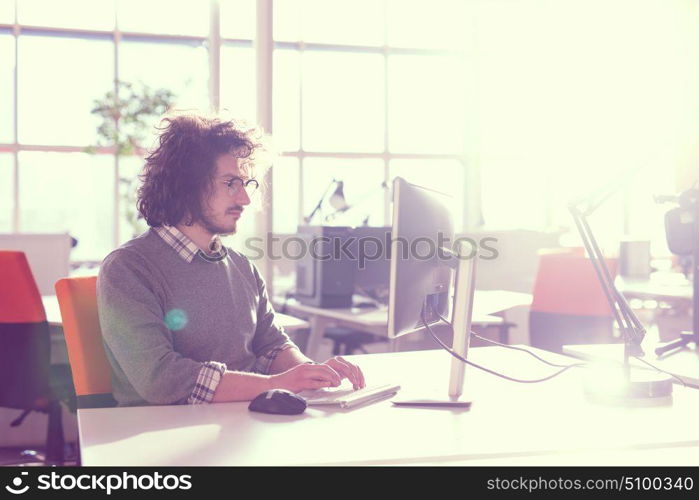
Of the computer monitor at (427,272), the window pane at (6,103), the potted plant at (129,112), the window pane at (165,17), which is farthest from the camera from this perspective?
the window pane at (165,17)

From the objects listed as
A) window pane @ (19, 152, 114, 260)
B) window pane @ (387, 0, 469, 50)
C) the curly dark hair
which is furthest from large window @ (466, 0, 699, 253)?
the curly dark hair

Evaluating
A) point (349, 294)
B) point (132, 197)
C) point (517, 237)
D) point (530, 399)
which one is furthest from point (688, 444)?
point (132, 197)

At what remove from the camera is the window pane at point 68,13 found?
6848 millimetres

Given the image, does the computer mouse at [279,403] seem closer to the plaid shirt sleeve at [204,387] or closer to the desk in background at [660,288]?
the plaid shirt sleeve at [204,387]

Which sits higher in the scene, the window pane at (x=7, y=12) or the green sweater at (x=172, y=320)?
the window pane at (x=7, y=12)

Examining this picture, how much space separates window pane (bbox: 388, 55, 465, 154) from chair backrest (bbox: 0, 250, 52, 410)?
4.92 meters

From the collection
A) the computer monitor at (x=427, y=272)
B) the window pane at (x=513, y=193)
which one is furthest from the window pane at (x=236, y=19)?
the computer monitor at (x=427, y=272)

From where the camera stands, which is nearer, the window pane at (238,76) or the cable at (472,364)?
the cable at (472,364)

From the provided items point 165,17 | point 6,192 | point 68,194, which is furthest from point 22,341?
point 165,17

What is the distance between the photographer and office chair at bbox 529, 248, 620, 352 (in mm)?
3312

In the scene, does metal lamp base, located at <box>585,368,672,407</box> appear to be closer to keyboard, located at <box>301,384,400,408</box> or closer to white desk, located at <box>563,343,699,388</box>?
white desk, located at <box>563,343,699,388</box>

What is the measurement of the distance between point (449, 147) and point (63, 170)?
3625 mm

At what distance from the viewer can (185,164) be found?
1798mm

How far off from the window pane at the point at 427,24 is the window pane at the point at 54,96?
9.19 ft
